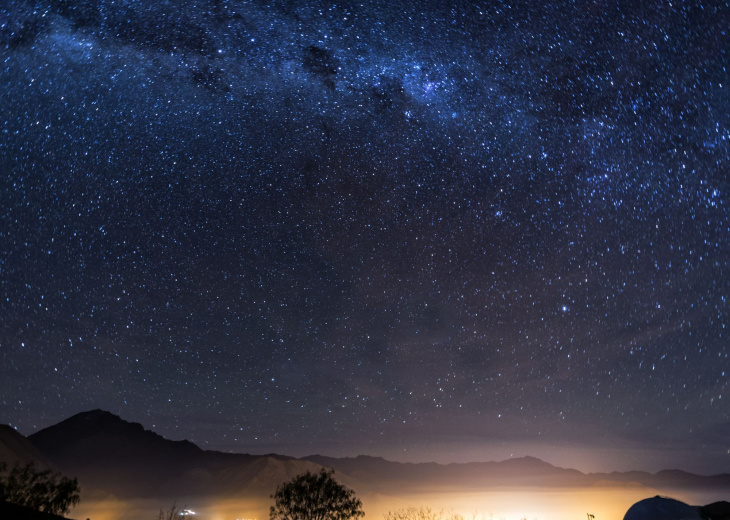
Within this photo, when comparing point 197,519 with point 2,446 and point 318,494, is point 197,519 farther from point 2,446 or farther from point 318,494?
point 318,494

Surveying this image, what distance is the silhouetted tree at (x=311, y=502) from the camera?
37.2 metres

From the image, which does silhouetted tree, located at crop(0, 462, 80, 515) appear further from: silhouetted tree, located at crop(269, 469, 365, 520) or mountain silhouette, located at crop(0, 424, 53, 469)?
mountain silhouette, located at crop(0, 424, 53, 469)

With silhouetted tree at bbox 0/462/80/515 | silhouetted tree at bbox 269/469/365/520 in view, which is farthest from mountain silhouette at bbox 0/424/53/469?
silhouetted tree at bbox 269/469/365/520

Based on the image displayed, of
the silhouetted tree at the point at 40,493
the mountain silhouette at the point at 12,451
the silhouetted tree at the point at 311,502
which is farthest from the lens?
the mountain silhouette at the point at 12,451

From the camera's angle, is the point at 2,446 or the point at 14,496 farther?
the point at 2,446

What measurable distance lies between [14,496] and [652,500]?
4212cm

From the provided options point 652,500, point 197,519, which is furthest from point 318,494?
point 197,519

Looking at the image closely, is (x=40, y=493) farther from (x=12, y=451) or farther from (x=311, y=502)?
(x=12, y=451)

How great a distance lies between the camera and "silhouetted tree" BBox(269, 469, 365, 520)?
37.2 metres

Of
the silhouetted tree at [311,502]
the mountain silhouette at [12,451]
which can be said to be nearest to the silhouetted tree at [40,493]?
the silhouetted tree at [311,502]

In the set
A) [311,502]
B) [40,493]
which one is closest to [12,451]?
[40,493]

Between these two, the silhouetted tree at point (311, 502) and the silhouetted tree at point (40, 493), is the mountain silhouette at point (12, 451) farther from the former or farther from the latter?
the silhouetted tree at point (311, 502)

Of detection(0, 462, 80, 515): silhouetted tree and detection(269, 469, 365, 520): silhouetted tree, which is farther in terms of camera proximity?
detection(269, 469, 365, 520): silhouetted tree

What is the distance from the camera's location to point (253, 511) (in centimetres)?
19962
